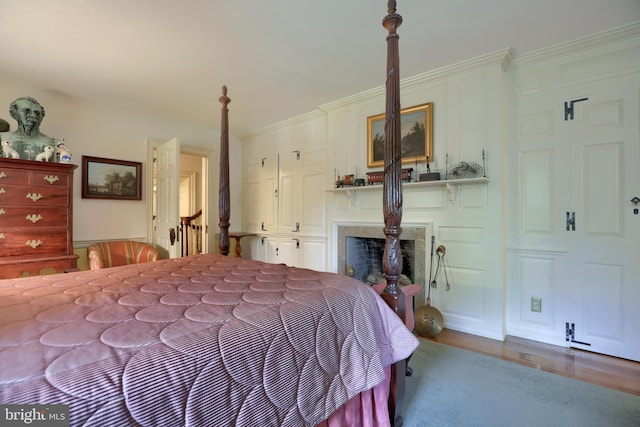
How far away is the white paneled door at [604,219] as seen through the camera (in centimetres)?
223

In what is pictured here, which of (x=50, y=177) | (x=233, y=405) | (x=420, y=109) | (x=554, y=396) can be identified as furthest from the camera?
(x=420, y=109)

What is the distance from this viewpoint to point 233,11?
2.03 meters

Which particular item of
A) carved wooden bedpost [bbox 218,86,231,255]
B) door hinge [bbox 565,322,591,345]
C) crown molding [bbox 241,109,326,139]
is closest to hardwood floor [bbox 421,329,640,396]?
door hinge [bbox 565,322,591,345]

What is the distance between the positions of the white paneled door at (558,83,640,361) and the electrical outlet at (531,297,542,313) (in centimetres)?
21

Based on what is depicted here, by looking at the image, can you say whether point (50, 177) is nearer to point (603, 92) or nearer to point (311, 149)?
point (311, 149)

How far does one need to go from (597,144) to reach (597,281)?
3.68ft

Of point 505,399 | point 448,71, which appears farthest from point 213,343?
point 448,71

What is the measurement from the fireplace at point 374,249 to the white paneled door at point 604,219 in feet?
3.97

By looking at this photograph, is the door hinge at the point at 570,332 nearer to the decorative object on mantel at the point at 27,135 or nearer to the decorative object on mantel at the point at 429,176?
the decorative object on mantel at the point at 429,176

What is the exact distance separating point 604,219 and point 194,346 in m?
3.09

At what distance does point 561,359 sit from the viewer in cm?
226

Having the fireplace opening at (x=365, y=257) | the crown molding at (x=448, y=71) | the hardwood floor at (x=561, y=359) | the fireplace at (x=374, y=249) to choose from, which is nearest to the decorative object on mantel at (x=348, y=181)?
the fireplace at (x=374, y=249)

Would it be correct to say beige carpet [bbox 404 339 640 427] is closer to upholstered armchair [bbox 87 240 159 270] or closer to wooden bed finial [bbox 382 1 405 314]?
wooden bed finial [bbox 382 1 405 314]

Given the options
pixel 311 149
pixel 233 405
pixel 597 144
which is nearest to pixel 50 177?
pixel 311 149
